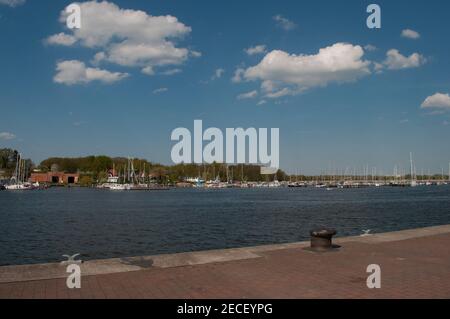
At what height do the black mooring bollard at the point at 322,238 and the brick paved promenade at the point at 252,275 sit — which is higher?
the black mooring bollard at the point at 322,238

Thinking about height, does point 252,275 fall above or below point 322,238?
below

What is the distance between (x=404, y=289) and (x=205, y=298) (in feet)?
14.4

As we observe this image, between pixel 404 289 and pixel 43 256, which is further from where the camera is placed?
pixel 43 256

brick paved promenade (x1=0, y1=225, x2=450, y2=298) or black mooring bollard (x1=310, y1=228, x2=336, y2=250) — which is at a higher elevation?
black mooring bollard (x1=310, y1=228, x2=336, y2=250)

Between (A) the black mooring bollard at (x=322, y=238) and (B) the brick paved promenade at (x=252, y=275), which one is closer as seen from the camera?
(B) the brick paved promenade at (x=252, y=275)

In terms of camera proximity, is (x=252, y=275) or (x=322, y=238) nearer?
(x=252, y=275)

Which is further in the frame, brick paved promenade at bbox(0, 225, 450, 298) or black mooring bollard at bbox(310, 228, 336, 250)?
black mooring bollard at bbox(310, 228, 336, 250)

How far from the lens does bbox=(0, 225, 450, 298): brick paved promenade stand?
9.70 meters

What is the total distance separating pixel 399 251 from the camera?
49.8 ft

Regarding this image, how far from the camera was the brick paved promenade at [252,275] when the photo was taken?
970cm

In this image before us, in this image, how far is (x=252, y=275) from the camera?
11.4 metres
